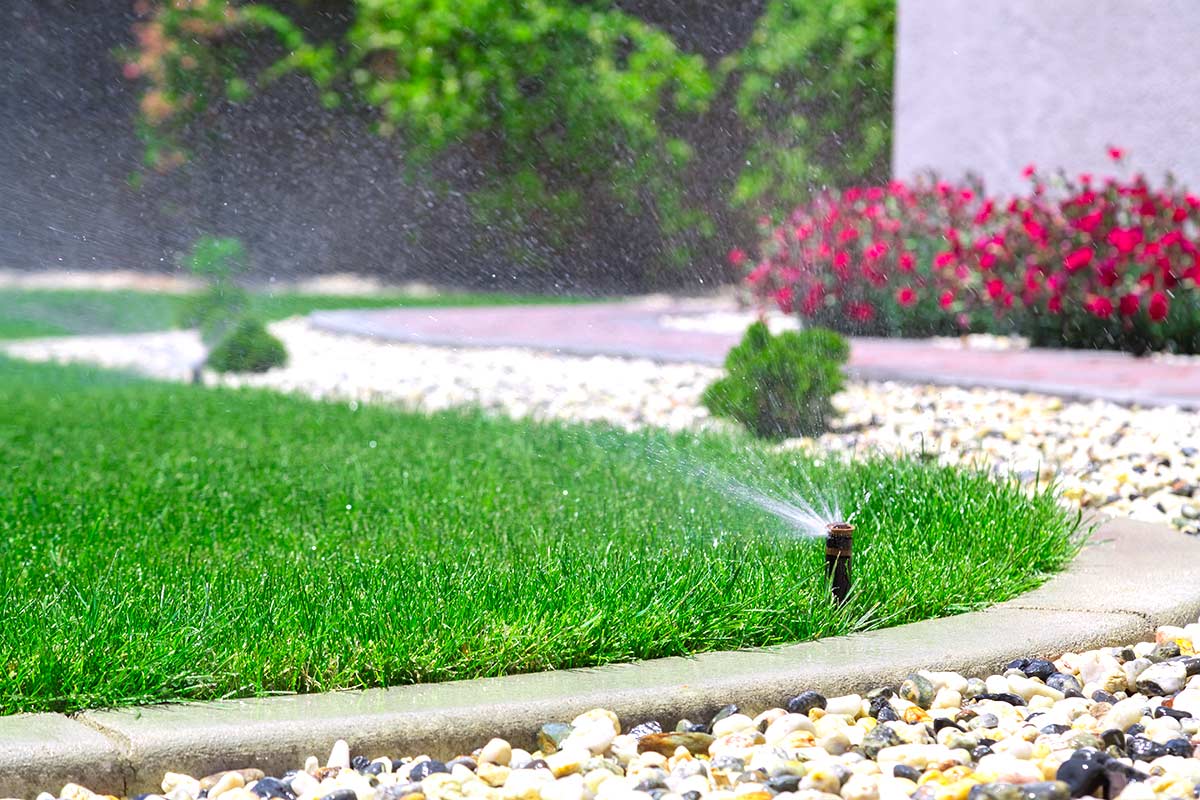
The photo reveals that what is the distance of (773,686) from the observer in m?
2.38

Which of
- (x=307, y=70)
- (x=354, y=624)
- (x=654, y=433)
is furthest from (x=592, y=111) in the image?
(x=354, y=624)

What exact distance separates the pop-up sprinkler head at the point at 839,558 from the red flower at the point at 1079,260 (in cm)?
596

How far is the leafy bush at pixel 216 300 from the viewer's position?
8164 millimetres

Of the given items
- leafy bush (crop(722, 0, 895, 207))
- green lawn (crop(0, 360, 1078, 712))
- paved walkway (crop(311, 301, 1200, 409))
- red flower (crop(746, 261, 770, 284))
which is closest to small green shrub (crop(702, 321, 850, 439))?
green lawn (crop(0, 360, 1078, 712))

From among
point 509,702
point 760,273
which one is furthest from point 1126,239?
point 509,702

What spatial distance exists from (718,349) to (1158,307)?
222 centimetres

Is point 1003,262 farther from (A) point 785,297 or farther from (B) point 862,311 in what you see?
(A) point 785,297

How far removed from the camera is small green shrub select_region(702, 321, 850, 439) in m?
5.37

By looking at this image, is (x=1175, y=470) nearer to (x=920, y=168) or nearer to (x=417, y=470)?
(x=417, y=470)

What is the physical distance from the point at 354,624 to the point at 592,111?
561 inches

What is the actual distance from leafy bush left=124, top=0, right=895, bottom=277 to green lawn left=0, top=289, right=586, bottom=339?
1757mm

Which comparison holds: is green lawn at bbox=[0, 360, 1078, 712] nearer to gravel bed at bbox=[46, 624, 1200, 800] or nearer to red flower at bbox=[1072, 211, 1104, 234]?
gravel bed at bbox=[46, 624, 1200, 800]

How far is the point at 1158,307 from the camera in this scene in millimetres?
7906

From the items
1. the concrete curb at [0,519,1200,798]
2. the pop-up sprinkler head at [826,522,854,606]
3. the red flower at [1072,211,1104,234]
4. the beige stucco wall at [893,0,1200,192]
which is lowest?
the concrete curb at [0,519,1200,798]
